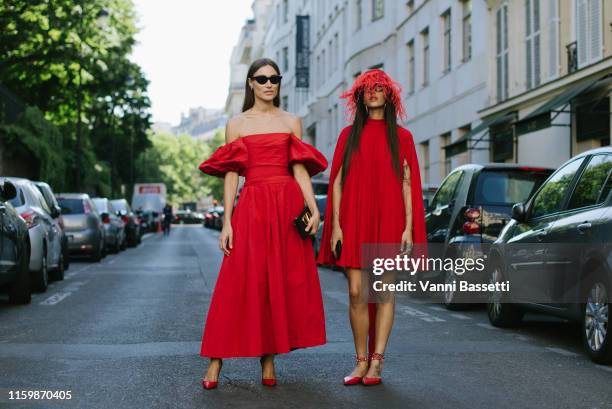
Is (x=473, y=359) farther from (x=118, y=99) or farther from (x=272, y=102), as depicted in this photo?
(x=118, y=99)

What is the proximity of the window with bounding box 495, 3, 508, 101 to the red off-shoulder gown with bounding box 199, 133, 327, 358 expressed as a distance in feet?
64.6

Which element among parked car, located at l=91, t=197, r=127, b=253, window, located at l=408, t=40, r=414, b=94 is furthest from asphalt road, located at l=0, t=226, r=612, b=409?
window, located at l=408, t=40, r=414, b=94

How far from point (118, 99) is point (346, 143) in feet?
144

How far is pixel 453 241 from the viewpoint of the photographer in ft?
38.7

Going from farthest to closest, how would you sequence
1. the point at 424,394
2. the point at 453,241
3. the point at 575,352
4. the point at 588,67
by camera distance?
the point at 588,67 < the point at 453,241 < the point at 575,352 < the point at 424,394

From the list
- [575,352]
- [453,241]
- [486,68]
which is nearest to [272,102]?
[575,352]


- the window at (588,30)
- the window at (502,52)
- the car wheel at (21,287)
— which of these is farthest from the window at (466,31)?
the car wheel at (21,287)

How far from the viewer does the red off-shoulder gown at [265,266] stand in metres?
6.07

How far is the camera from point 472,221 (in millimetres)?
11656

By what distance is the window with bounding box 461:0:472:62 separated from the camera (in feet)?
93.7

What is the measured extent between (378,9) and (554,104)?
21700mm

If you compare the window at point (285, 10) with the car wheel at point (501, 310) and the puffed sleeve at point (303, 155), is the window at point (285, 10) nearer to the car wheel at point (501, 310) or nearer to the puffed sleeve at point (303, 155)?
the car wheel at point (501, 310)

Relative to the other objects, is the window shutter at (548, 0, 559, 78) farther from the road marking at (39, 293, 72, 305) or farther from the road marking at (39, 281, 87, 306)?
the road marking at (39, 293, 72, 305)

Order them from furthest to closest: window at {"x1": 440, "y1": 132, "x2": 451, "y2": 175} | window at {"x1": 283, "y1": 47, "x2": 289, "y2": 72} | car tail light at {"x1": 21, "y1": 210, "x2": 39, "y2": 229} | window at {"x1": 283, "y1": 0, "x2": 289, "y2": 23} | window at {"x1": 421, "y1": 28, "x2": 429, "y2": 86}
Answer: window at {"x1": 283, "y1": 0, "x2": 289, "y2": 23} → window at {"x1": 283, "y1": 47, "x2": 289, "y2": 72} → window at {"x1": 421, "y1": 28, "x2": 429, "y2": 86} → window at {"x1": 440, "y1": 132, "x2": 451, "y2": 175} → car tail light at {"x1": 21, "y1": 210, "x2": 39, "y2": 229}
